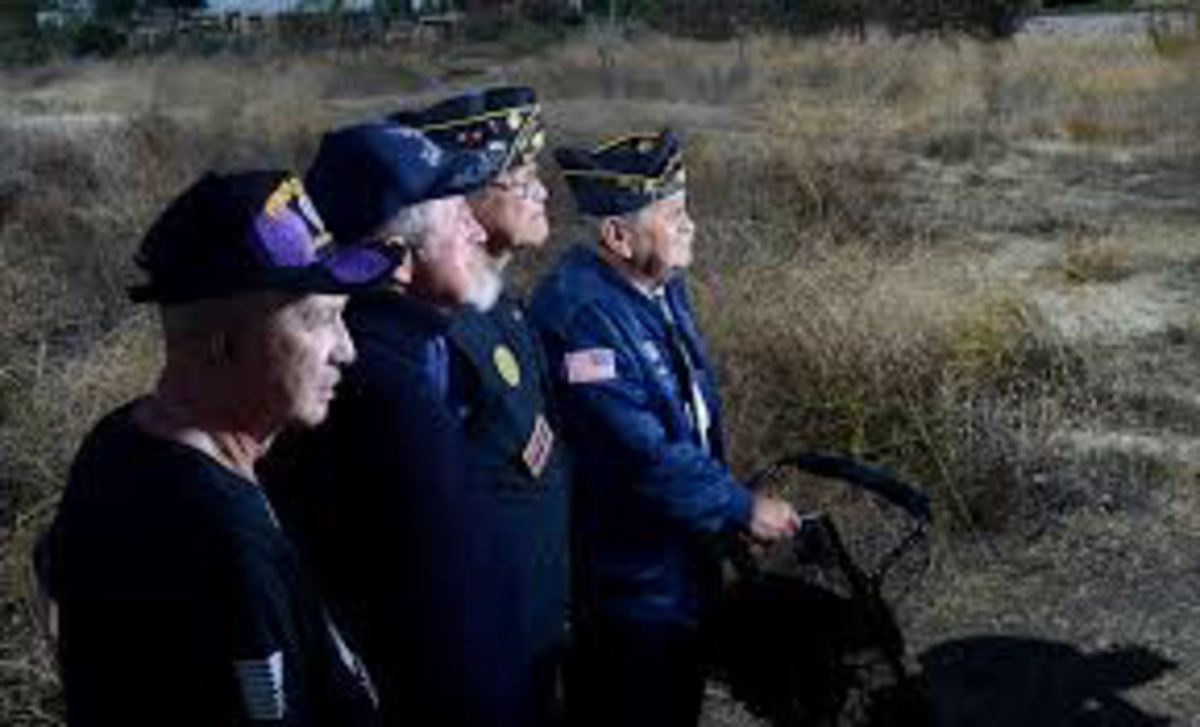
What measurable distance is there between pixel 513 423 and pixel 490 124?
0.71m

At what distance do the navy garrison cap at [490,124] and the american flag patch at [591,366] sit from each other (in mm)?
378

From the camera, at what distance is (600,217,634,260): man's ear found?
392 centimetres

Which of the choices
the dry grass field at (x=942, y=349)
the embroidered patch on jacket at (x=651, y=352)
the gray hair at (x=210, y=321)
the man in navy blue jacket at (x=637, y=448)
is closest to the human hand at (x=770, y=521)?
the man in navy blue jacket at (x=637, y=448)

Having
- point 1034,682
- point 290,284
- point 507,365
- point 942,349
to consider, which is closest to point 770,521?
point 507,365

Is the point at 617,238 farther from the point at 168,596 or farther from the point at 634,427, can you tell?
the point at 168,596

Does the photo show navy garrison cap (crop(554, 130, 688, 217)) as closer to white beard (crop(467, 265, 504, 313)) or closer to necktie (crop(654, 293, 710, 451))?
necktie (crop(654, 293, 710, 451))

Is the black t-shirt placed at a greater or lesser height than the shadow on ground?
greater

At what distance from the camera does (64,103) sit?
123 feet

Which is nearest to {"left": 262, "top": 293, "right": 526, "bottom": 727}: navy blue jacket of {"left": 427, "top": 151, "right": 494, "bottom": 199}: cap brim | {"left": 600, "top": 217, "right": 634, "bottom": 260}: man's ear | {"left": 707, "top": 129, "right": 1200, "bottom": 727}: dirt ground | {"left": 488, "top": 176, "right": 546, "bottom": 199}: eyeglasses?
{"left": 427, "top": 151, "right": 494, "bottom": 199}: cap brim

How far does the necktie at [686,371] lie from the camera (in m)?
3.96

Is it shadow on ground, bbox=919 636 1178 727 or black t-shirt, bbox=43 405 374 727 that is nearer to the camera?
black t-shirt, bbox=43 405 374 727

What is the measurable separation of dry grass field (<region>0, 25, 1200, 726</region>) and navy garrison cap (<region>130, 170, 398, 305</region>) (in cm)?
286

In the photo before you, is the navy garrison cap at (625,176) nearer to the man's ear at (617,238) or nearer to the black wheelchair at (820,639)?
the man's ear at (617,238)

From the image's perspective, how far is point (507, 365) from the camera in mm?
3277
